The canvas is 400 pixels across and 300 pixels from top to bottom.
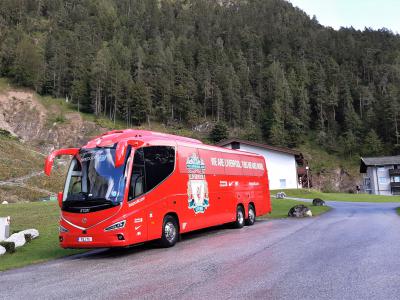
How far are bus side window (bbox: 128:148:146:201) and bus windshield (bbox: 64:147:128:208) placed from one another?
368 millimetres

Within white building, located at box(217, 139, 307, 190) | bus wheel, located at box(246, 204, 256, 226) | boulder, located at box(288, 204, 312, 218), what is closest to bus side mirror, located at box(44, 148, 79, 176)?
bus wheel, located at box(246, 204, 256, 226)

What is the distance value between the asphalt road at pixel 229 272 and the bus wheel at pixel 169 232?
382 mm

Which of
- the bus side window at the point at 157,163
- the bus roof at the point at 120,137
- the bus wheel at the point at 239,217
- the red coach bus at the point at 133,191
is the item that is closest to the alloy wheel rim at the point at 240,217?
the bus wheel at the point at 239,217

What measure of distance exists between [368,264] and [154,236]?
6345 millimetres

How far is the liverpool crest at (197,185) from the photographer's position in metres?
15.1

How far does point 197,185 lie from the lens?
15609mm

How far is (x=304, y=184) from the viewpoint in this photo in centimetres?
8238

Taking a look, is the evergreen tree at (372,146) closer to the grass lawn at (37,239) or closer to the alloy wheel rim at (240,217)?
the alloy wheel rim at (240,217)

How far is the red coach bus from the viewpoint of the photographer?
11.5m

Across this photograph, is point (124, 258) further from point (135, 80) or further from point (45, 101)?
point (135, 80)

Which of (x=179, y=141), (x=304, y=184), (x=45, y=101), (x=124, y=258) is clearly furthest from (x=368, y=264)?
(x=45, y=101)

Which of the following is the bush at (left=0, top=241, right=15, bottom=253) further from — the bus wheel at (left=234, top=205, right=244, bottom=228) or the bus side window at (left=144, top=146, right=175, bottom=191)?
the bus wheel at (left=234, top=205, right=244, bottom=228)

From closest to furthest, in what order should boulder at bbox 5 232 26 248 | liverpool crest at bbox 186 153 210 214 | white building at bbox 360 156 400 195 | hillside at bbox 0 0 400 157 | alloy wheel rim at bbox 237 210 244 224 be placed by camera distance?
1. boulder at bbox 5 232 26 248
2. liverpool crest at bbox 186 153 210 214
3. alloy wheel rim at bbox 237 210 244 224
4. white building at bbox 360 156 400 195
5. hillside at bbox 0 0 400 157

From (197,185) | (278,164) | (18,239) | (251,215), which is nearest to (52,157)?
(18,239)
